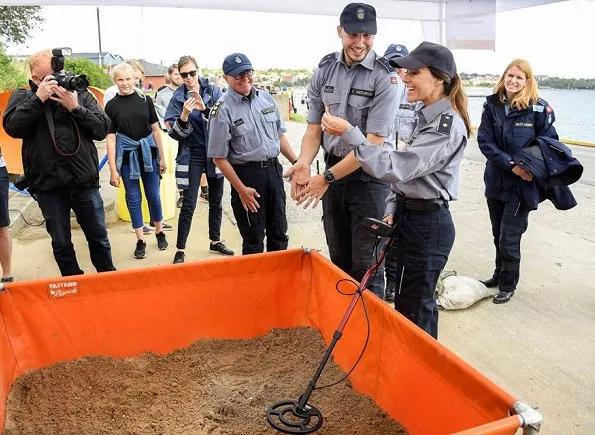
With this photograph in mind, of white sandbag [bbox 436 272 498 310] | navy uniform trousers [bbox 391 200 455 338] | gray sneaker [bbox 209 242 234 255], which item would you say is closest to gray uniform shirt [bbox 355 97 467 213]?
navy uniform trousers [bbox 391 200 455 338]

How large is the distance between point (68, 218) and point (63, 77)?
957mm

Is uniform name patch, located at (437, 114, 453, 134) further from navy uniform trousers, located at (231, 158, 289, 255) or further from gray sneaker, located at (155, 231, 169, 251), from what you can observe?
gray sneaker, located at (155, 231, 169, 251)

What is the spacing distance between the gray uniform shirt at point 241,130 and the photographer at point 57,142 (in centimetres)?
74

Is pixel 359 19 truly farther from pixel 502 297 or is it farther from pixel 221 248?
pixel 221 248

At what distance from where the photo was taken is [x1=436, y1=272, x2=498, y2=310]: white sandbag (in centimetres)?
370

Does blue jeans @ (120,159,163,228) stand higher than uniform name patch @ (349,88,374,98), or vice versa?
uniform name patch @ (349,88,374,98)

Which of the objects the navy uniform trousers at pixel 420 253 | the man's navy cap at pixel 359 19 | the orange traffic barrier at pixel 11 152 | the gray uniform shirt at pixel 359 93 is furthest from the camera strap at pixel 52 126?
the orange traffic barrier at pixel 11 152

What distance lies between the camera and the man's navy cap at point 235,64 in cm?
352

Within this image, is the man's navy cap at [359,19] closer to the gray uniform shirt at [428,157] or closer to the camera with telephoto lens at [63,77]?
the gray uniform shirt at [428,157]

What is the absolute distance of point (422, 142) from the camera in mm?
2256

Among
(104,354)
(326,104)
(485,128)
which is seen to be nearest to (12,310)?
(104,354)

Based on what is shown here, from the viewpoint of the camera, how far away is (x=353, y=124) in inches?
113

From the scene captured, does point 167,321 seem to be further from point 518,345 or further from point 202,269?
point 518,345

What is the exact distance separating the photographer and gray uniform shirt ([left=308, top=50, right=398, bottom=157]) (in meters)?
1.54
